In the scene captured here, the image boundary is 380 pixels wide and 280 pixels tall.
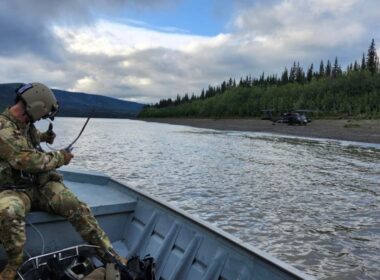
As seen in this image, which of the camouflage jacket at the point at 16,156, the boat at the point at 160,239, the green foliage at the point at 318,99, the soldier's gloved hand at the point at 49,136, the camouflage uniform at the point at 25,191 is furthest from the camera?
the green foliage at the point at 318,99

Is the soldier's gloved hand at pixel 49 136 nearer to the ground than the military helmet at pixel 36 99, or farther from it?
nearer to the ground

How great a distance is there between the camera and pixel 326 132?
56.2m

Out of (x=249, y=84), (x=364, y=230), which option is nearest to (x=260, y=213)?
(x=364, y=230)

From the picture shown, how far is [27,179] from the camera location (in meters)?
4.40

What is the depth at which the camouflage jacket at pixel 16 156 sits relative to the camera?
4.09 meters

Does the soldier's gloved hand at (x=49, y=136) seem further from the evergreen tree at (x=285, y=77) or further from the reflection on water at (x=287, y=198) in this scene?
the evergreen tree at (x=285, y=77)

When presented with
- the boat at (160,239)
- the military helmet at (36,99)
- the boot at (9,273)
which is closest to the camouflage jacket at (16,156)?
the military helmet at (36,99)

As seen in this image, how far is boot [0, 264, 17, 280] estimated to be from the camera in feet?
Result: 12.7

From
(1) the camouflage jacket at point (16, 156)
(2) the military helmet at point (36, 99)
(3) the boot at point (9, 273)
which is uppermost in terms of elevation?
(2) the military helmet at point (36, 99)

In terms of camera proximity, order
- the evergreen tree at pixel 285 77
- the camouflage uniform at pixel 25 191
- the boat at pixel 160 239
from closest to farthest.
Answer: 1. the boat at pixel 160 239
2. the camouflage uniform at pixel 25 191
3. the evergreen tree at pixel 285 77

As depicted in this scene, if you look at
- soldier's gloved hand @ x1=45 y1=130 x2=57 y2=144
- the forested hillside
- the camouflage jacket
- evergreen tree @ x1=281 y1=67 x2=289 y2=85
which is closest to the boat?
the camouflage jacket

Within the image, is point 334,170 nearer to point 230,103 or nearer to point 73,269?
point 73,269

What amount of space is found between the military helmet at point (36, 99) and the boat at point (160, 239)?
1.25 m

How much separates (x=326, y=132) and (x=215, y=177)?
131 ft
